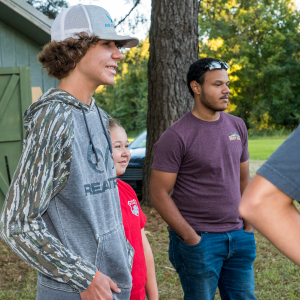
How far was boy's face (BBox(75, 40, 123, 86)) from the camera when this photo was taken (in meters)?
1.62

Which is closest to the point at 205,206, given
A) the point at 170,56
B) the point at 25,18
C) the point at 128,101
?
the point at 170,56

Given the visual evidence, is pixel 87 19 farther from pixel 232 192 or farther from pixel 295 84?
pixel 295 84

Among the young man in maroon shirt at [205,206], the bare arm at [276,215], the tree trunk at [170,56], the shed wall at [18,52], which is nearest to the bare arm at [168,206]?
the young man in maroon shirt at [205,206]

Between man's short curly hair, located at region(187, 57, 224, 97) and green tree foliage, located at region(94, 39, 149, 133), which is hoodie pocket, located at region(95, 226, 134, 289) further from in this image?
green tree foliage, located at region(94, 39, 149, 133)

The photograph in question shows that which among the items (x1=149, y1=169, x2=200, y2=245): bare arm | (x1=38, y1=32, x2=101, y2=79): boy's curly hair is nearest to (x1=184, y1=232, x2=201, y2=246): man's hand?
(x1=149, y1=169, x2=200, y2=245): bare arm

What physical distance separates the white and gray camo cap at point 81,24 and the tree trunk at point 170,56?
4358mm

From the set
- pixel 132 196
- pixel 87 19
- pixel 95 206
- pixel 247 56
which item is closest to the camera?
pixel 95 206

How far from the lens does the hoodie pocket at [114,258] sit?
1.50 m

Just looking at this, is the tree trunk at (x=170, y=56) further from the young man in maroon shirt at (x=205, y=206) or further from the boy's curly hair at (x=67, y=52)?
the boy's curly hair at (x=67, y=52)

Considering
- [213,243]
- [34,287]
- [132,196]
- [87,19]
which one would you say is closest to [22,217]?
[87,19]

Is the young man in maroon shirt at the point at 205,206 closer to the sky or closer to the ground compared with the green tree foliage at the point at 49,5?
closer to the ground

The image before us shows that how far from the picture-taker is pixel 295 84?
38531 mm

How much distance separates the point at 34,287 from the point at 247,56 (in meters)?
38.5

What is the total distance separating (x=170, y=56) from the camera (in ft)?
19.3
